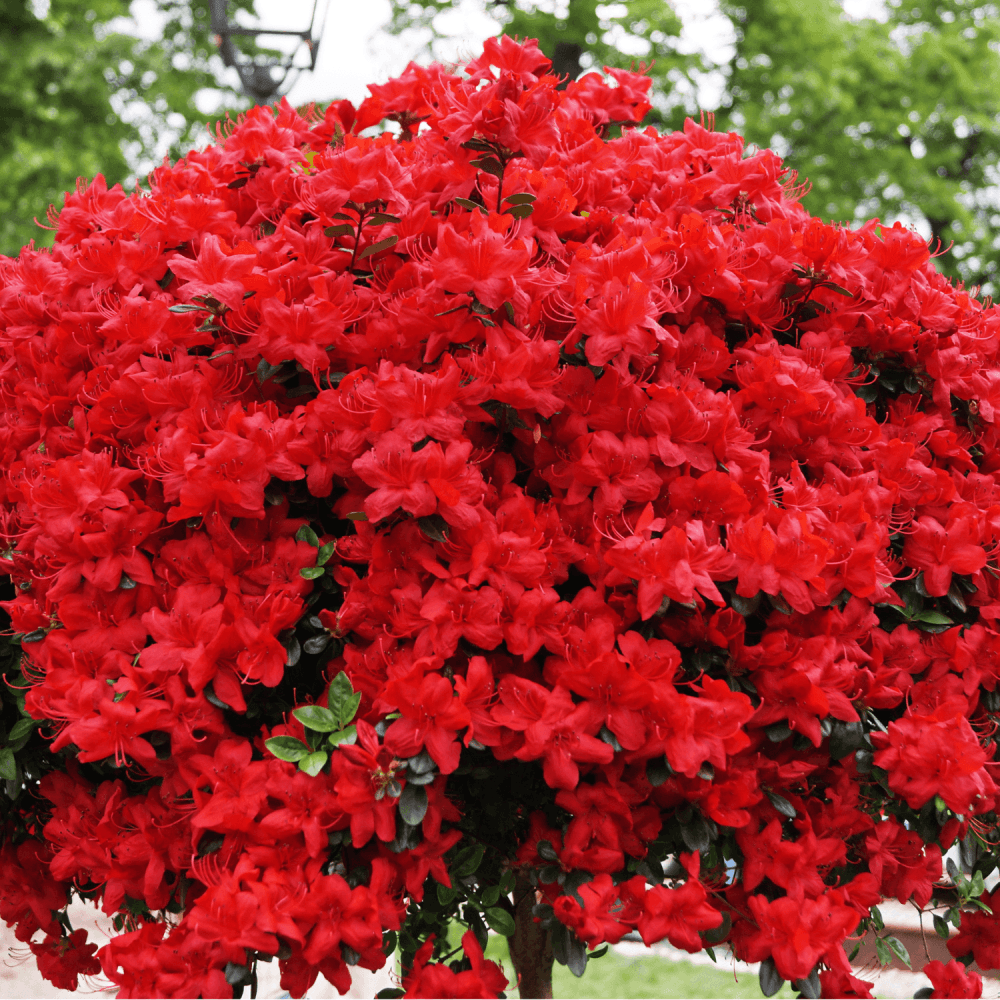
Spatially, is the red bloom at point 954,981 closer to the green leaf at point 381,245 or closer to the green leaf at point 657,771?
the green leaf at point 657,771

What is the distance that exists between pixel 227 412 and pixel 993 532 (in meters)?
1.53

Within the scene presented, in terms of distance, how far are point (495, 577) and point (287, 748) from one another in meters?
0.45

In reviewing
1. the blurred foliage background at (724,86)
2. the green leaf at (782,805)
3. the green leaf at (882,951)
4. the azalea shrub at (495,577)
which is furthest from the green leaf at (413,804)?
the blurred foliage background at (724,86)

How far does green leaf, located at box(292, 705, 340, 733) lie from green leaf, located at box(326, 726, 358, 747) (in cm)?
1

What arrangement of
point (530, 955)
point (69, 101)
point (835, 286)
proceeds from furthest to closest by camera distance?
1. point (69, 101)
2. point (530, 955)
3. point (835, 286)

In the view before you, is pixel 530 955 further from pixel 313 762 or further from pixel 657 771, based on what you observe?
pixel 313 762

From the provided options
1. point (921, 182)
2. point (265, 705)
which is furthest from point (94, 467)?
point (921, 182)

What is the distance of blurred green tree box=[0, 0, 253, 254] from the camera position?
9281 mm

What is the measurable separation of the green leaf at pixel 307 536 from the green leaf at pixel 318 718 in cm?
29

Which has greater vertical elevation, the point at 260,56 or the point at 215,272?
the point at 260,56

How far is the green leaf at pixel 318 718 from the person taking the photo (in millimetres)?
1613

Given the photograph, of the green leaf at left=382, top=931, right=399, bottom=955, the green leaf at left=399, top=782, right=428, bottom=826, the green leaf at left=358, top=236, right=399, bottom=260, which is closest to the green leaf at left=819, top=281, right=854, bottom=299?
the green leaf at left=358, top=236, right=399, bottom=260

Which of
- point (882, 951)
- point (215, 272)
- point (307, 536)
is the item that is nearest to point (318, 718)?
point (307, 536)

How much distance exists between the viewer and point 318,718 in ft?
5.33
